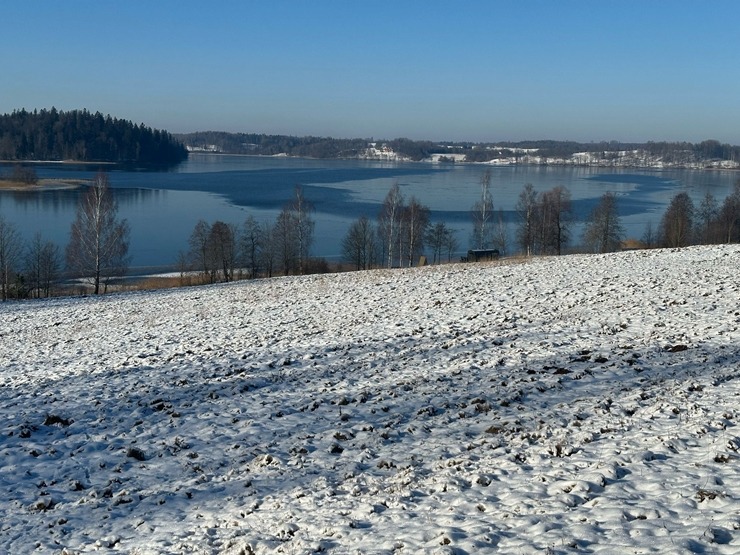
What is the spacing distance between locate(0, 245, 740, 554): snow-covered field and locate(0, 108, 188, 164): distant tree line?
148332 millimetres

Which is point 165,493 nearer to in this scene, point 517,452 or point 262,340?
point 517,452

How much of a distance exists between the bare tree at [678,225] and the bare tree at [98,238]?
124 ft

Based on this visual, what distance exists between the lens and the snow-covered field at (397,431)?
5.93 meters

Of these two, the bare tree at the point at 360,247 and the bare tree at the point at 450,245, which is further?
the bare tree at the point at 450,245

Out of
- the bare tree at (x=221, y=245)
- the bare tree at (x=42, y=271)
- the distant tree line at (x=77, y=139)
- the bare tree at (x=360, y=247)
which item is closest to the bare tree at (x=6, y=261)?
the bare tree at (x=42, y=271)

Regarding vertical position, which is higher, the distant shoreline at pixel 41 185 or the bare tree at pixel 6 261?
the distant shoreline at pixel 41 185

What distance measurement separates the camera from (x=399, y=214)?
4941 cm

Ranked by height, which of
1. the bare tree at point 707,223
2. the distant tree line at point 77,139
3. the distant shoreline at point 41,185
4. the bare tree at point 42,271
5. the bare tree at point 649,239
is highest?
the distant tree line at point 77,139

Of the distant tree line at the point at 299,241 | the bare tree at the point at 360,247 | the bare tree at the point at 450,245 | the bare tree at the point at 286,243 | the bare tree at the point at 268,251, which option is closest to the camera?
the distant tree line at the point at 299,241

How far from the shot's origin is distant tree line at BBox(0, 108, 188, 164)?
145750mm

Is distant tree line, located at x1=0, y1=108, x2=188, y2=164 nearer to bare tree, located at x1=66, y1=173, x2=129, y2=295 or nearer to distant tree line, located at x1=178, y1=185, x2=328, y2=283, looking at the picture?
distant tree line, located at x1=178, y1=185, x2=328, y2=283

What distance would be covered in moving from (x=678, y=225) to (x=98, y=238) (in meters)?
39.2

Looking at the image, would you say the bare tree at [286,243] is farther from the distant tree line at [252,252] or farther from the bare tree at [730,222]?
the bare tree at [730,222]

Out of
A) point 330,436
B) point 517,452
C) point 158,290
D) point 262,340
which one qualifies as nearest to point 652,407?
point 517,452
